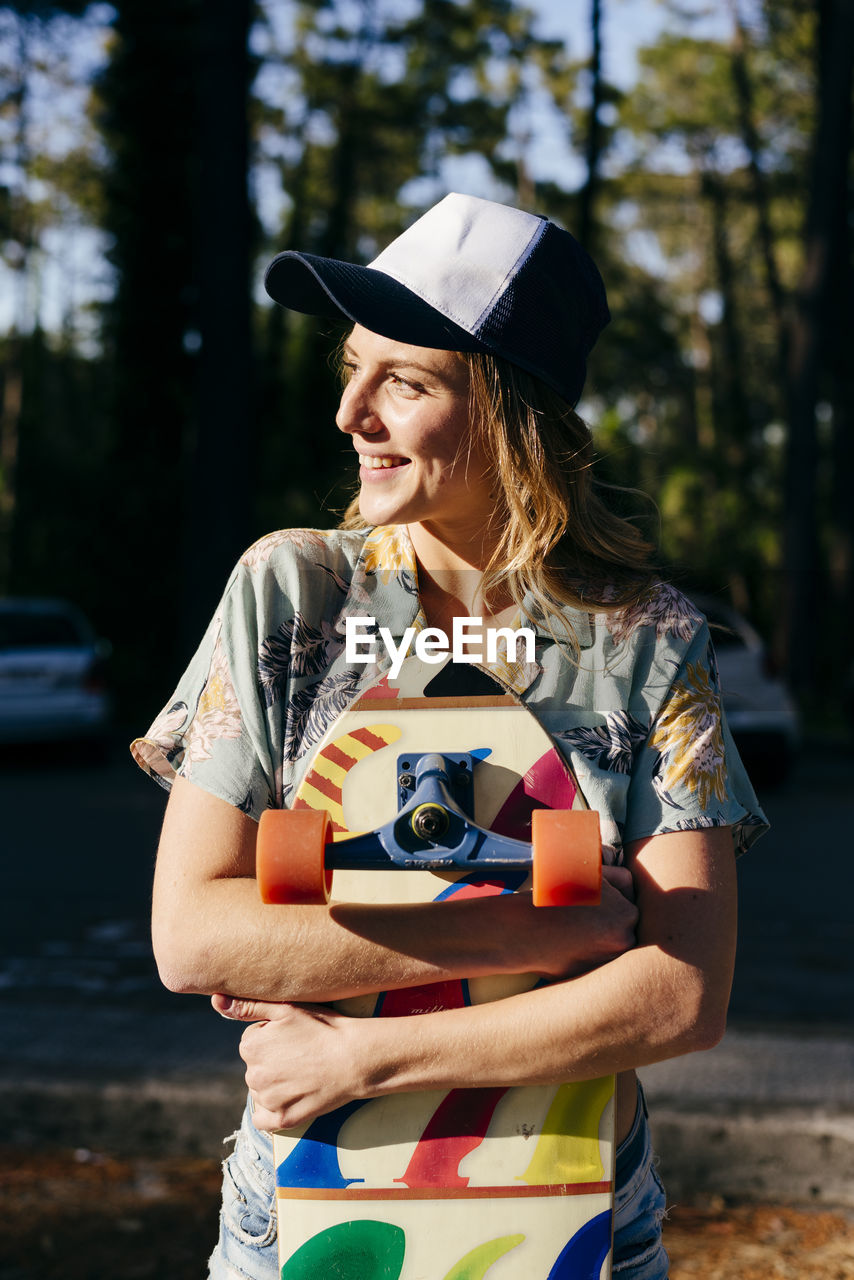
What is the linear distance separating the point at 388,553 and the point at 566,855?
0.49 meters

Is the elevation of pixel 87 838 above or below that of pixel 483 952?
below

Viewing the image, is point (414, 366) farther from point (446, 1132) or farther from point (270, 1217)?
point (270, 1217)

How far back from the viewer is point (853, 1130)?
332cm

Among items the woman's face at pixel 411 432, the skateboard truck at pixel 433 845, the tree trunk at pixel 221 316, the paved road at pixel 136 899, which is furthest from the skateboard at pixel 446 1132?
the tree trunk at pixel 221 316

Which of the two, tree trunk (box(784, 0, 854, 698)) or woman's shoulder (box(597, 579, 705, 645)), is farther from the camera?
tree trunk (box(784, 0, 854, 698))

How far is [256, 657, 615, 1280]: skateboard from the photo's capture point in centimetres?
134

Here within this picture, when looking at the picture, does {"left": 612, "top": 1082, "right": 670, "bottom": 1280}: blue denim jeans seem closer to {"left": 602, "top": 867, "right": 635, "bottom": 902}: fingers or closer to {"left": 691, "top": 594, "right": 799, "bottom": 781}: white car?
{"left": 602, "top": 867, "right": 635, "bottom": 902}: fingers

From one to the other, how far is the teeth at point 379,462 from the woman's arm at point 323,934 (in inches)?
15.8

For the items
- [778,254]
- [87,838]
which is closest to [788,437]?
[87,838]

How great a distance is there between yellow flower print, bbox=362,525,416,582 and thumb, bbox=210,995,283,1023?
18.8 inches

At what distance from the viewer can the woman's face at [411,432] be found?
1467 mm

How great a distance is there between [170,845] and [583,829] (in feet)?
1.60

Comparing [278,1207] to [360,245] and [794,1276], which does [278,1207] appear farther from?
[360,245]

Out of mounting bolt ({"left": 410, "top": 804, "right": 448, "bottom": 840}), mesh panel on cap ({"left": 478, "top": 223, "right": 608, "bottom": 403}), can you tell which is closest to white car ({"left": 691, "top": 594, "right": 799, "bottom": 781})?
mesh panel on cap ({"left": 478, "top": 223, "right": 608, "bottom": 403})
